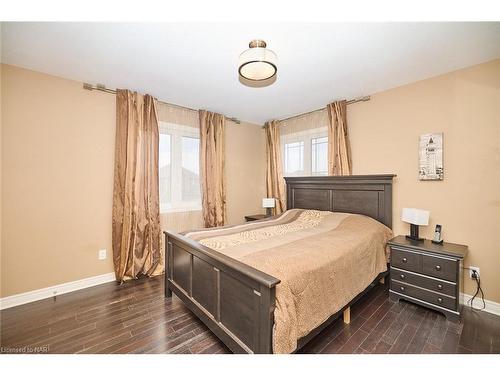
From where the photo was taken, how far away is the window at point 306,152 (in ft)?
11.5

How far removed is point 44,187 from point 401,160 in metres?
4.35

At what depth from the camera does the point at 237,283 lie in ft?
4.62

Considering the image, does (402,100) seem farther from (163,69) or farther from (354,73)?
(163,69)

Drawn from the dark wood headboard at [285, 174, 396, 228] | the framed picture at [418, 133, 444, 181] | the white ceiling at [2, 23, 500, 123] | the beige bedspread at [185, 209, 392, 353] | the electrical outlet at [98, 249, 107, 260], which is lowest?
the electrical outlet at [98, 249, 107, 260]

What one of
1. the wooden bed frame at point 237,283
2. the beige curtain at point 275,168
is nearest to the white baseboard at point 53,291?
the wooden bed frame at point 237,283

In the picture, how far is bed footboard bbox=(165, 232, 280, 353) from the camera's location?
47.9 inches

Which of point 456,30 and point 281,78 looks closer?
point 456,30

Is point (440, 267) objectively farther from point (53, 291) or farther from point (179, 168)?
point (53, 291)

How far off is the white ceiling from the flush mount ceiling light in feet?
0.28

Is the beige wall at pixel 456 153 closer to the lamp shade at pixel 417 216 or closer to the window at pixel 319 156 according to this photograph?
the lamp shade at pixel 417 216

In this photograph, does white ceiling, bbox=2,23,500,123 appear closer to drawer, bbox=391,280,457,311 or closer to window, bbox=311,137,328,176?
window, bbox=311,137,328,176

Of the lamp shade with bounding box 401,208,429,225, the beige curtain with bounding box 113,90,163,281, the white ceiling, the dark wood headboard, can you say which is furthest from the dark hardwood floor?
the white ceiling

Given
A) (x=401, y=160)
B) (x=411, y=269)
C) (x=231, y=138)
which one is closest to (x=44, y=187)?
(x=231, y=138)

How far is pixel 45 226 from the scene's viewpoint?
7.73ft
